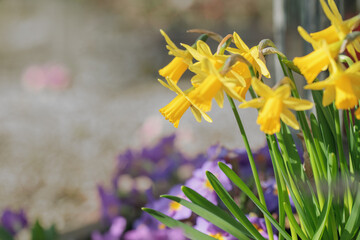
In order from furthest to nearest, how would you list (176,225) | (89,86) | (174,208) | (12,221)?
1. (89,86)
2. (12,221)
3. (174,208)
4. (176,225)

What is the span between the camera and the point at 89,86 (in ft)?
12.4

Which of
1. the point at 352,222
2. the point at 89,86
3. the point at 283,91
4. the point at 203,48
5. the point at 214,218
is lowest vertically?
the point at 352,222

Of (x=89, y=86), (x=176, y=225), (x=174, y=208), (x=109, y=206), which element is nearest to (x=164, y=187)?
(x=109, y=206)

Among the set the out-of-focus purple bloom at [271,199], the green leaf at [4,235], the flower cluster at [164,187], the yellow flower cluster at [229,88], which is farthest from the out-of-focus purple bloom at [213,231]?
the green leaf at [4,235]

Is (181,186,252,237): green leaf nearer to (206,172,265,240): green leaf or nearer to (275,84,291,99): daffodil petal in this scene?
(206,172,265,240): green leaf

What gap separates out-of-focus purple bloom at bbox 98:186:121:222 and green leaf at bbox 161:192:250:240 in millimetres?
637

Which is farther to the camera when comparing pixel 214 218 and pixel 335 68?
pixel 214 218

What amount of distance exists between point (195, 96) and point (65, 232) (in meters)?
0.94

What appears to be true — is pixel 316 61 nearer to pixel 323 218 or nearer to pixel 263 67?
pixel 263 67

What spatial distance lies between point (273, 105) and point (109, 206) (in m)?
0.89

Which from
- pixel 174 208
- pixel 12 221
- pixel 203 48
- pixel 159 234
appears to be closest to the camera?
pixel 203 48

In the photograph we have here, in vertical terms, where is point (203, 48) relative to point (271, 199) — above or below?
above

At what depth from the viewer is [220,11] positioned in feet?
13.8

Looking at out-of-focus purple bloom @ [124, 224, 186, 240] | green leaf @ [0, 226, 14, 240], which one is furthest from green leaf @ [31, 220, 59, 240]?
out-of-focus purple bloom @ [124, 224, 186, 240]
